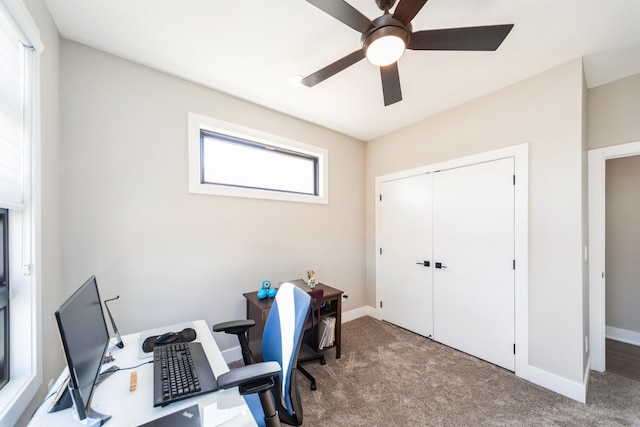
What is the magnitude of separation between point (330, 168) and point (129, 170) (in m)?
2.17

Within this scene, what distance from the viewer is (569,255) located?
1929 mm

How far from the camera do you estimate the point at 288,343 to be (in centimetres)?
122

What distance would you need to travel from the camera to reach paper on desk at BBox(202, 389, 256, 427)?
84 cm

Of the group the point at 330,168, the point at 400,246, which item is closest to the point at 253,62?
the point at 330,168

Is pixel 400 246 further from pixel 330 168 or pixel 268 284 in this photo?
pixel 268 284

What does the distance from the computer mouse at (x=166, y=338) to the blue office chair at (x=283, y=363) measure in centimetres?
55

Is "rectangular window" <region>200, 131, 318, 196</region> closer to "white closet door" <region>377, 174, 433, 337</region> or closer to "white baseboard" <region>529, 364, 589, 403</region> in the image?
"white closet door" <region>377, 174, 433, 337</region>

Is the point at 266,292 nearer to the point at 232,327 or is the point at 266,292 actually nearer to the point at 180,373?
the point at 232,327

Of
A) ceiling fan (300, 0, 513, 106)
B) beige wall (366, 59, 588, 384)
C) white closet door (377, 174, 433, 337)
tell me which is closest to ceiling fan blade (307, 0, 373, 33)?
ceiling fan (300, 0, 513, 106)

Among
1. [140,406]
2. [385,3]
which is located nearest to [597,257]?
[385,3]

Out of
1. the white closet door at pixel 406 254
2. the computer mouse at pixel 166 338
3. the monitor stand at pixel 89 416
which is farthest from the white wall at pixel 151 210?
the white closet door at pixel 406 254

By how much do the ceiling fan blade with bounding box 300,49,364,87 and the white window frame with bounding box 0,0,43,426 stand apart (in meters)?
1.44

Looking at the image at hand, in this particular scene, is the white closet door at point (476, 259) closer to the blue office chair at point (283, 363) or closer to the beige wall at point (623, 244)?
the beige wall at point (623, 244)

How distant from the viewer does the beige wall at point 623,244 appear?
9.08 ft
